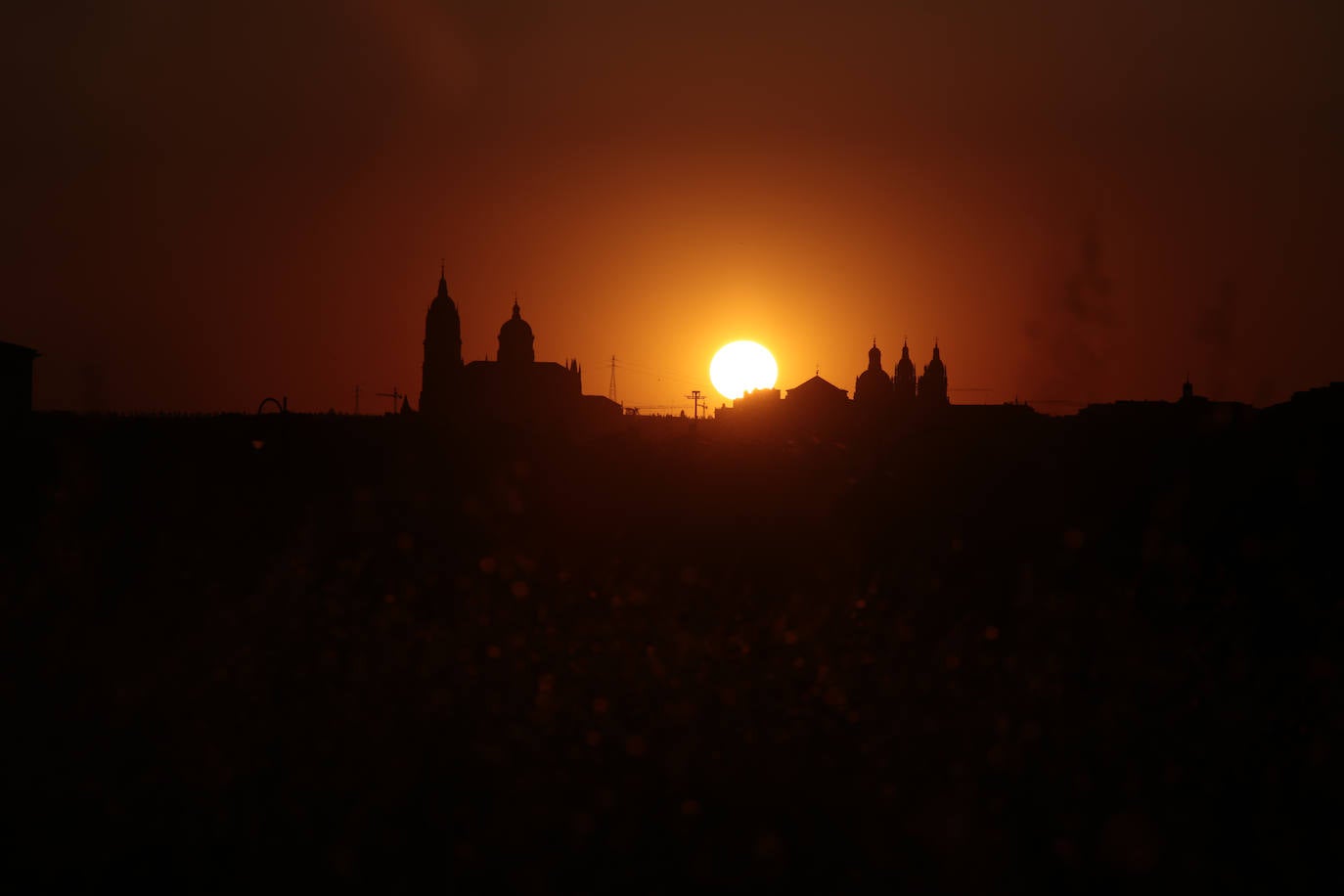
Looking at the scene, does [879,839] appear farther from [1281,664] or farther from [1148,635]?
[1281,664]

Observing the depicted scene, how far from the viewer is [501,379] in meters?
114

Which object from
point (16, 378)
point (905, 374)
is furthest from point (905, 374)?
point (16, 378)

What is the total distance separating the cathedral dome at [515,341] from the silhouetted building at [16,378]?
73081 millimetres

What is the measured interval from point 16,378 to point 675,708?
A: 149ft

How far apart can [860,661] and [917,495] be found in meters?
9.20

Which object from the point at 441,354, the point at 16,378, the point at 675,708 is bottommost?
the point at 675,708

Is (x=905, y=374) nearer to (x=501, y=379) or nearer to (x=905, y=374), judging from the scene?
(x=905, y=374)

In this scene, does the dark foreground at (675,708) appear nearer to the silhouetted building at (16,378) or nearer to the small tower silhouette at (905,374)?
the silhouetted building at (16,378)

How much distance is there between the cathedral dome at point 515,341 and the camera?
119 metres

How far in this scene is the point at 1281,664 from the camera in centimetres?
831

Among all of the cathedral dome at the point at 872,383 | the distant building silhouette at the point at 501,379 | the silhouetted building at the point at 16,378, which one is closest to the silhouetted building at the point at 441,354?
the distant building silhouette at the point at 501,379

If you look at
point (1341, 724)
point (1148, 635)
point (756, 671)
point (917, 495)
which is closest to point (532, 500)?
point (917, 495)

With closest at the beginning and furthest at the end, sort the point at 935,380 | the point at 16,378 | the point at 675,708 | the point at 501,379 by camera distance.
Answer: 1. the point at 675,708
2. the point at 16,378
3. the point at 501,379
4. the point at 935,380

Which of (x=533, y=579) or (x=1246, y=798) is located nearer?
(x=1246, y=798)
